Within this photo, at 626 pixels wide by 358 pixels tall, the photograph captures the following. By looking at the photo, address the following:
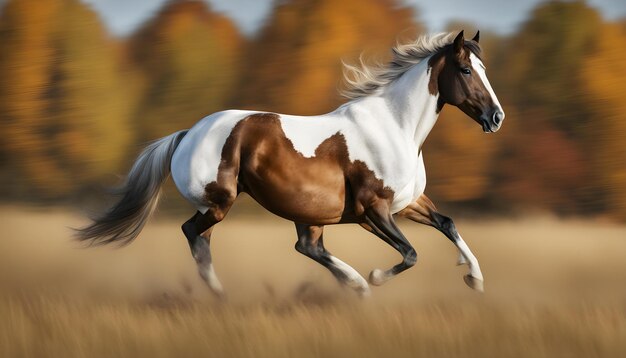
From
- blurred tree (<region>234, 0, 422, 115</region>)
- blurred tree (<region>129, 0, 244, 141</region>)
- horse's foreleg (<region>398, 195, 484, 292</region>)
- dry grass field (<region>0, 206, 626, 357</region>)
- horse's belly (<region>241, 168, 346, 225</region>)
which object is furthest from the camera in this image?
blurred tree (<region>129, 0, 244, 141</region>)

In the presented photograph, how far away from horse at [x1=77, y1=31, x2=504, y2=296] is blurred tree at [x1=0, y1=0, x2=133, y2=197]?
1091cm

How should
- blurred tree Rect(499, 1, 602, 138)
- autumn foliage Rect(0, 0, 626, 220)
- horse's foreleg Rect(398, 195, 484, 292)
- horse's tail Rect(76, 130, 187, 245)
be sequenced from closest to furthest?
horse's foreleg Rect(398, 195, 484, 292) → horse's tail Rect(76, 130, 187, 245) → autumn foliage Rect(0, 0, 626, 220) → blurred tree Rect(499, 1, 602, 138)

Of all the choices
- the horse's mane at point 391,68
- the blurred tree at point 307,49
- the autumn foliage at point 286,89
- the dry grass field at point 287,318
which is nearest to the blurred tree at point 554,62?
the autumn foliage at point 286,89

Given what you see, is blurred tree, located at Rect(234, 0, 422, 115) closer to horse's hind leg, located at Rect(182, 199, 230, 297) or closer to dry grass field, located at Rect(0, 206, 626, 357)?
dry grass field, located at Rect(0, 206, 626, 357)

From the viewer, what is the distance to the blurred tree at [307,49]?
15328 millimetres

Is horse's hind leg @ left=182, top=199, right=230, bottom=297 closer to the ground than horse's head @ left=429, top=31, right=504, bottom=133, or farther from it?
closer to the ground

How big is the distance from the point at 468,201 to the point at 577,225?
2.20 m

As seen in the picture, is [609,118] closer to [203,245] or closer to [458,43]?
[458,43]

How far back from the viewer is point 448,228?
6.37 metres

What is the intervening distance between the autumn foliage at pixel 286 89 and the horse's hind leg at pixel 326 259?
30.6 ft

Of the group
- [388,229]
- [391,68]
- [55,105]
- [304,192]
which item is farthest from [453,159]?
[304,192]

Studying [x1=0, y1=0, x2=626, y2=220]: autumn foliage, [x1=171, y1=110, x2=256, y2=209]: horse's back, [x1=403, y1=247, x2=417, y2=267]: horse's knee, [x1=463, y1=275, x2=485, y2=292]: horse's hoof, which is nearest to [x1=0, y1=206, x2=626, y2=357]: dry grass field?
[x1=463, y1=275, x2=485, y2=292]: horse's hoof

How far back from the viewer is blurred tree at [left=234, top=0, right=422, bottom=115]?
15.3m

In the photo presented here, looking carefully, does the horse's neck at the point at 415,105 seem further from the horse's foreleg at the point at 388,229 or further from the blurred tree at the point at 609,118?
the blurred tree at the point at 609,118
